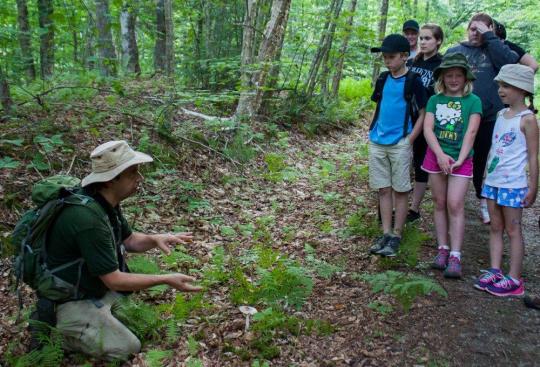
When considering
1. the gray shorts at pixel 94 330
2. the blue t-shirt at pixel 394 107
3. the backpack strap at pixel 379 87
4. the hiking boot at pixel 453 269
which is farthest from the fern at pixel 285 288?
the backpack strap at pixel 379 87

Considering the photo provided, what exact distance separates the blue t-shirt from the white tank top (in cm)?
95

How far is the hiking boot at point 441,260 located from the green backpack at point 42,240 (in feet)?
11.2

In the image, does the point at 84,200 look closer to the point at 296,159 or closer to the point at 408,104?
the point at 408,104

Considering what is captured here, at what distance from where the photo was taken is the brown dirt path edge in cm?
330

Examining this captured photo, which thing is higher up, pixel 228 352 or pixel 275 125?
pixel 275 125

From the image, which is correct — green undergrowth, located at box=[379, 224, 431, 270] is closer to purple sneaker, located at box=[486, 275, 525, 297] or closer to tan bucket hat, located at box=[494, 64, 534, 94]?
purple sneaker, located at box=[486, 275, 525, 297]

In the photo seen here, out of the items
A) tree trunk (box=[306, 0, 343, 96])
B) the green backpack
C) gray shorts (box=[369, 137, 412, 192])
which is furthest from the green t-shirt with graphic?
tree trunk (box=[306, 0, 343, 96])

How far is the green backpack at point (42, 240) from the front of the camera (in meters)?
3.09

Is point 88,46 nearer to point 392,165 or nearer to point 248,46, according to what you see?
point 248,46

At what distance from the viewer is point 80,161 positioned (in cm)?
605

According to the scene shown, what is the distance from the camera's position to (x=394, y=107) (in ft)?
16.1

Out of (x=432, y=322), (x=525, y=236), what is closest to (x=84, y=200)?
(x=432, y=322)

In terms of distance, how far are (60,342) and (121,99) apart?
6793 millimetres

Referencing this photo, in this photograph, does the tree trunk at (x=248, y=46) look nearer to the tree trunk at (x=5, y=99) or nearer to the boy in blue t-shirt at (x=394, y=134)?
the tree trunk at (x=5, y=99)
